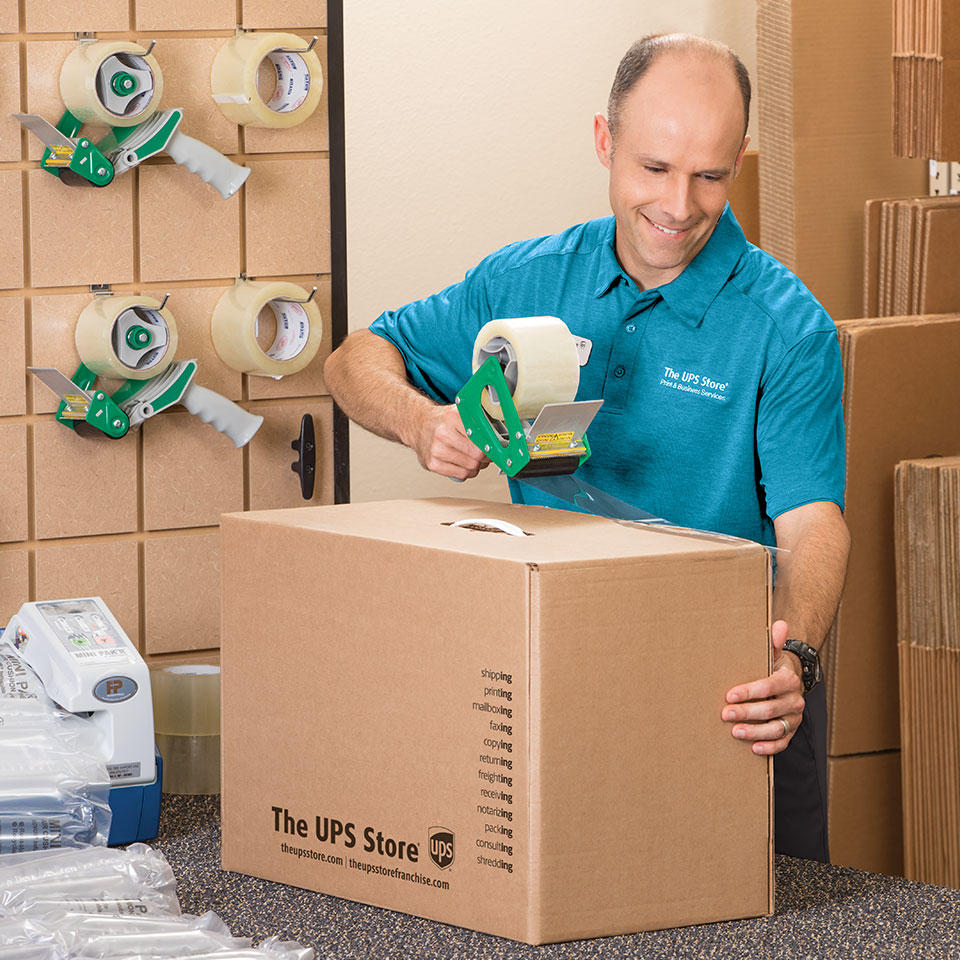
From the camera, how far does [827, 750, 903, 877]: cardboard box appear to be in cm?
267

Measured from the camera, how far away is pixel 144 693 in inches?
57.6

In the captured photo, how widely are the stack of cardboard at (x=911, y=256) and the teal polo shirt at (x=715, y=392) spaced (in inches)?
38.7

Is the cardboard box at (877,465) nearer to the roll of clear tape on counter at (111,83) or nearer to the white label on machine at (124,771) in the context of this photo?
the roll of clear tape on counter at (111,83)

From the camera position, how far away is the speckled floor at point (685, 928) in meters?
1.14

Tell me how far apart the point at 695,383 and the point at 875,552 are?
1.09 metres

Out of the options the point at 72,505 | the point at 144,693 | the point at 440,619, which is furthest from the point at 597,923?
the point at 72,505

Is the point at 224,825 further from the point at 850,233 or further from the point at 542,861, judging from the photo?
the point at 850,233

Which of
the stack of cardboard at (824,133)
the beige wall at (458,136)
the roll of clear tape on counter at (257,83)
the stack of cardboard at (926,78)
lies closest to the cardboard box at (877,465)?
the stack of cardboard at (824,133)

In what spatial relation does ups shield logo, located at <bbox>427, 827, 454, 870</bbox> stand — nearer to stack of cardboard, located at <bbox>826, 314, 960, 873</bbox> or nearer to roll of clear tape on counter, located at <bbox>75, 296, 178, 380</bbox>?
roll of clear tape on counter, located at <bbox>75, 296, 178, 380</bbox>

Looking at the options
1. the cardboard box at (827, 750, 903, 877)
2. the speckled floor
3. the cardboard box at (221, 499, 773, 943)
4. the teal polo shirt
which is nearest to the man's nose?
the teal polo shirt

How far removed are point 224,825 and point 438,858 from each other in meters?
0.27

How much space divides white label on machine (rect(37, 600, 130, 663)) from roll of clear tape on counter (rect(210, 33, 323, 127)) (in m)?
0.92

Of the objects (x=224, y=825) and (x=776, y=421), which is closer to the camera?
(x=224, y=825)

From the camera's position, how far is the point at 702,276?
1.72m
